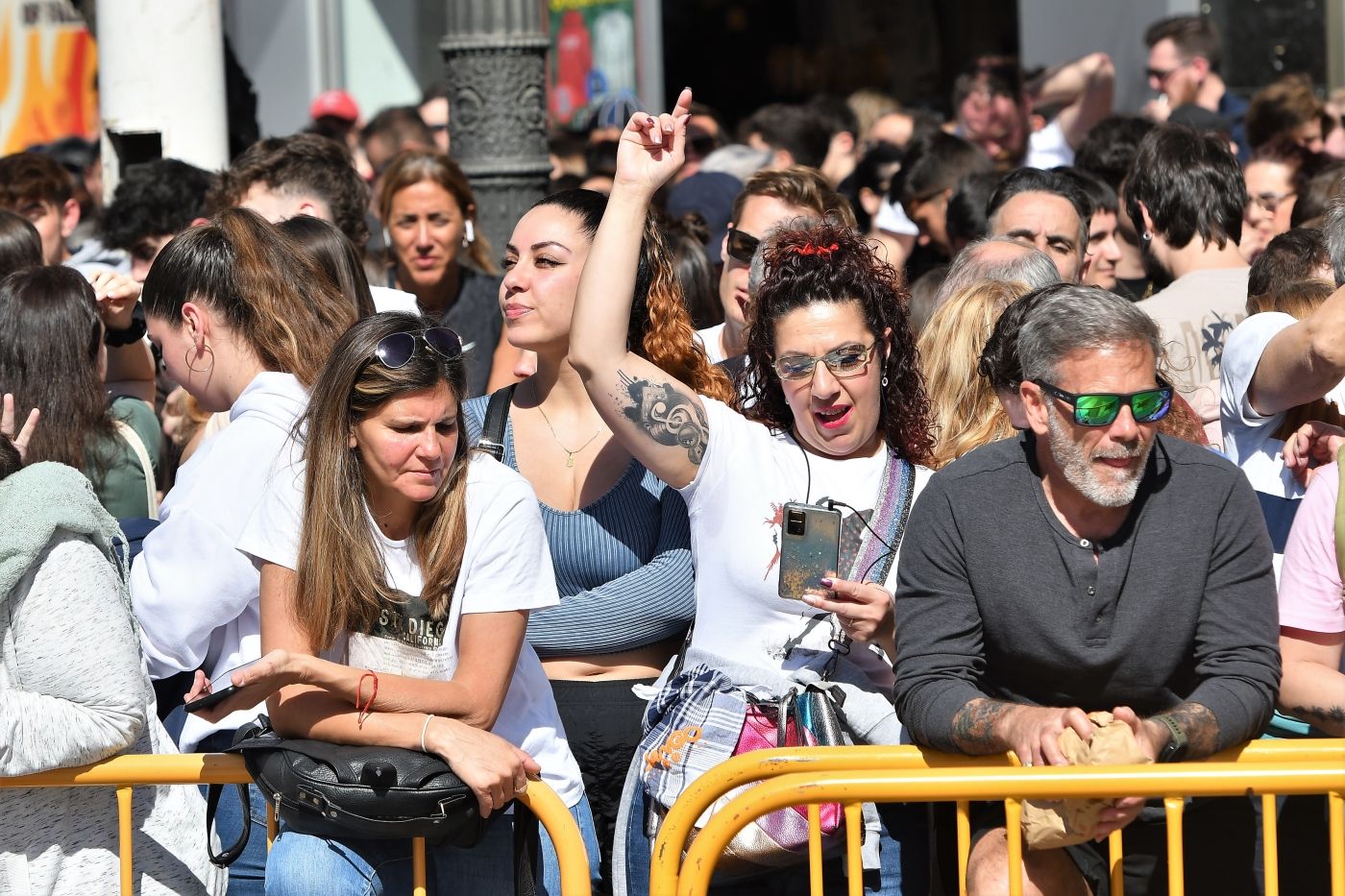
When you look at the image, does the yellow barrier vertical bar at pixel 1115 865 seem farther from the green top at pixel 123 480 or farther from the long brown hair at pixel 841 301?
the green top at pixel 123 480

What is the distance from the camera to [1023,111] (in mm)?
8906

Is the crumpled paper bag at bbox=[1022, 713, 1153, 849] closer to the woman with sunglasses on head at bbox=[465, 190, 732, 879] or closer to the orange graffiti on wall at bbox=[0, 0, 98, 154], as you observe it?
the woman with sunglasses on head at bbox=[465, 190, 732, 879]

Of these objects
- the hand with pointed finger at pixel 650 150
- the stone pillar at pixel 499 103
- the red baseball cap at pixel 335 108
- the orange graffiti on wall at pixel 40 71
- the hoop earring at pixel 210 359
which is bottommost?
the hoop earring at pixel 210 359

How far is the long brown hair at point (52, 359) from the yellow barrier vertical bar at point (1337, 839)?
298 centimetres

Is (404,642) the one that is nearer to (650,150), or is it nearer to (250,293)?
(250,293)

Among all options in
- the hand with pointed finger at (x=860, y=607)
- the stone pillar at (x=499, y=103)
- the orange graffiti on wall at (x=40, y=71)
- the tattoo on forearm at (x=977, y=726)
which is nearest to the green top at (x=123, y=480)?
the hand with pointed finger at (x=860, y=607)

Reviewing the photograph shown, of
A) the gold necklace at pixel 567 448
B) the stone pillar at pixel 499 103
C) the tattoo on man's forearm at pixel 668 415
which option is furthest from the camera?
the stone pillar at pixel 499 103

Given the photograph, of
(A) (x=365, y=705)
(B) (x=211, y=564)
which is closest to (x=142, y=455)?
(B) (x=211, y=564)

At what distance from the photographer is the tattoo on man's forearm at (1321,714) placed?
329cm

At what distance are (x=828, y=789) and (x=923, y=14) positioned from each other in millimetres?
14555

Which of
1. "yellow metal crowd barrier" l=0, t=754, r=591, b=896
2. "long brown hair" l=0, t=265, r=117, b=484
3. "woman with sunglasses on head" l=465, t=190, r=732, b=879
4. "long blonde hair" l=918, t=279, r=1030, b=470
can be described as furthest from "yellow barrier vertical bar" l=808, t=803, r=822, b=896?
"long brown hair" l=0, t=265, r=117, b=484

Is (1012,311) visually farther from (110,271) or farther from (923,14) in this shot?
(923,14)

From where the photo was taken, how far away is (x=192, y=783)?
324cm

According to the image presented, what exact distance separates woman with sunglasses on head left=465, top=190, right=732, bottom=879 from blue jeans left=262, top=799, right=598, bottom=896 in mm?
496
